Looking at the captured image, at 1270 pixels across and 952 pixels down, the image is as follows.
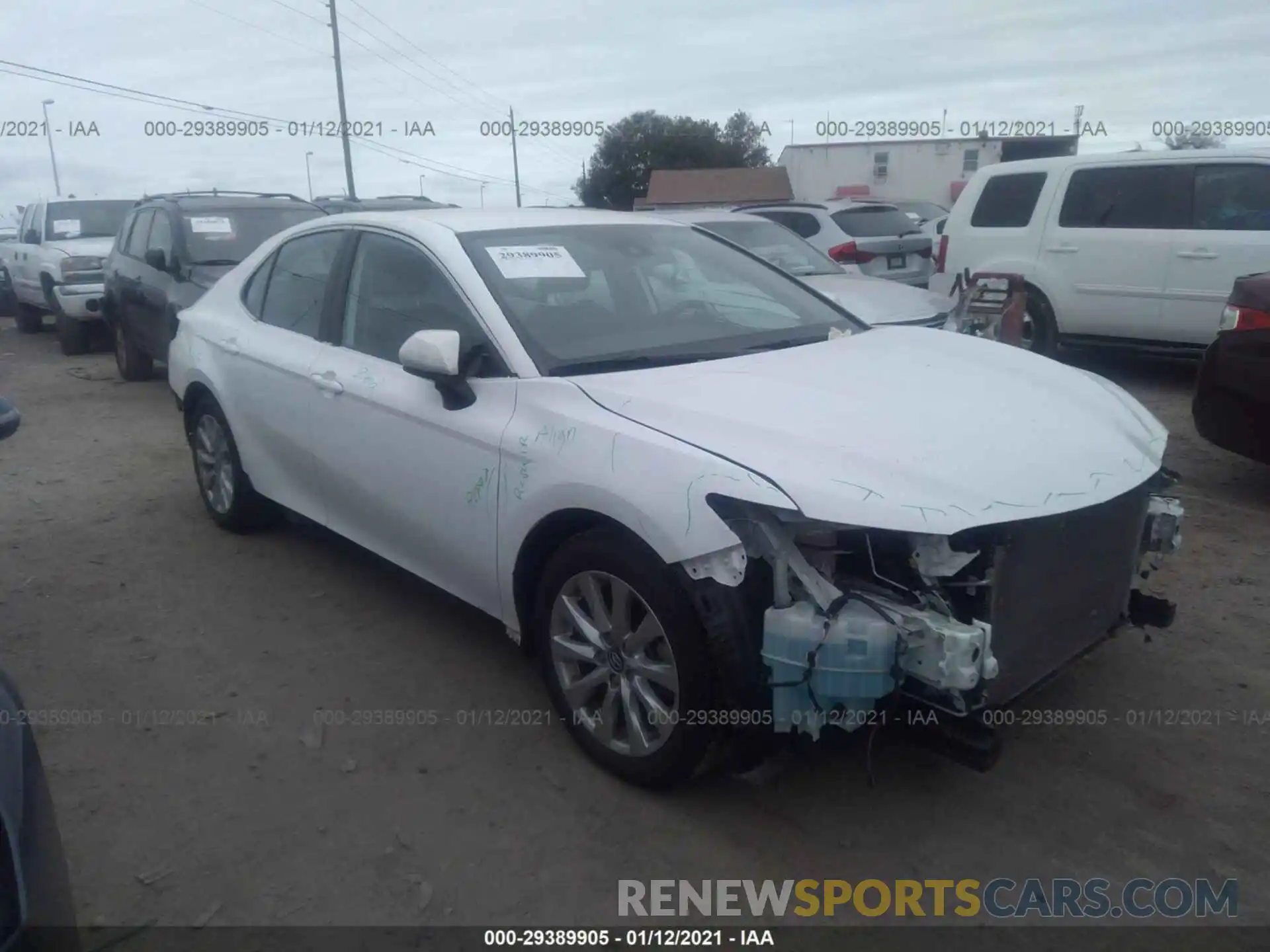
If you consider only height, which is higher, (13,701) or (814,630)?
(13,701)

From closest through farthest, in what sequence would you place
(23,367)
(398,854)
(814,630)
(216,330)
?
(814,630)
(398,854)
(216,330)
(23,367)

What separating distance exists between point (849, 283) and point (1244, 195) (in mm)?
3136

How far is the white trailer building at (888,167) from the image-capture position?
37344 mm

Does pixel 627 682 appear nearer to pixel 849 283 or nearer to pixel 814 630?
pixel 814 630

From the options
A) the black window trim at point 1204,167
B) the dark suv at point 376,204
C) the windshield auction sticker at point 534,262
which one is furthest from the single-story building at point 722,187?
the windshield auction sticker at point 534,262

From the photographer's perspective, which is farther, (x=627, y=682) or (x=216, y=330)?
(x=216, y=330)

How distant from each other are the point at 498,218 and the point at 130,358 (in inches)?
293

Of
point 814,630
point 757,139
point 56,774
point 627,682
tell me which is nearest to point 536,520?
point 627,682

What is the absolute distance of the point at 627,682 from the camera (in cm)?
306

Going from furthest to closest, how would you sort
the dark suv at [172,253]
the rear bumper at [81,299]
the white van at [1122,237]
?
the rear bumper at [81,299], the dark suv at [172,253], the white van at [1122,237]

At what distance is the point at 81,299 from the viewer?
39.8 feet

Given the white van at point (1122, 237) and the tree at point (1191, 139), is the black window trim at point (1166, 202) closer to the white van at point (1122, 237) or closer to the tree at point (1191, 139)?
the white van at point (1122, 237)

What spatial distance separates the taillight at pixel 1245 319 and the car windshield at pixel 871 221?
640 cm

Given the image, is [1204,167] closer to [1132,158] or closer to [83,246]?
[1132,158]
